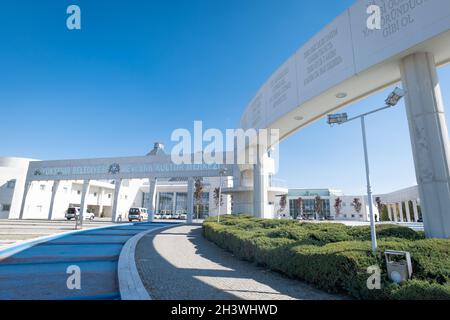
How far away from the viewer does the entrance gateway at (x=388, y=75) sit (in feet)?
25.5


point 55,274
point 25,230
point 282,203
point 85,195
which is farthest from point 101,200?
point 55,274

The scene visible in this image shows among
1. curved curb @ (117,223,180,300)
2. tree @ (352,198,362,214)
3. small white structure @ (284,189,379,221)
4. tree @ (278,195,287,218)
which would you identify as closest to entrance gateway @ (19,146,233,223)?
curved curb @ (117,223,180,300)

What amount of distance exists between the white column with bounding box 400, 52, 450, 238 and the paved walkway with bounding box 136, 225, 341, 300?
5.16 meters

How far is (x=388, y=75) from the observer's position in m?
9.75

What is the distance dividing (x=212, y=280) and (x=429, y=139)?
8150 mm

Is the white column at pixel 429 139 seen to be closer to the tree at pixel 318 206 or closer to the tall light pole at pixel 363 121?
the tall light pole at pixel 363 121

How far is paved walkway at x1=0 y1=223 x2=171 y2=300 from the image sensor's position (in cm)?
522

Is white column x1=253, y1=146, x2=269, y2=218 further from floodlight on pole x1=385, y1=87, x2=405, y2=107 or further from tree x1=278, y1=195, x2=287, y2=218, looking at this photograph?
tree x1=278, y1=195, x2=287, y2=218

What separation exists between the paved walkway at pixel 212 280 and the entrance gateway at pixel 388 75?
18.2ft

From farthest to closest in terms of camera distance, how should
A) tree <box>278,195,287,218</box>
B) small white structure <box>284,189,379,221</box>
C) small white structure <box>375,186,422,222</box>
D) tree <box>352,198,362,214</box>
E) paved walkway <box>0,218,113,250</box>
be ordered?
tree <box>278,195,287,218</box>
small white structure <box>284,189,379,221</box>
tree <box>352,198,362,214</box>
small white structure <box>375,186,422,222</box>
paved walkway <box>0,218,113,250</box>

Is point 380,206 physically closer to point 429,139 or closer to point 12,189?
point 429,139

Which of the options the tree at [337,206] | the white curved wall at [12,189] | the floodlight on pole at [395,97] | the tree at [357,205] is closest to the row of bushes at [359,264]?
the floodlight on pole at [395,97]
